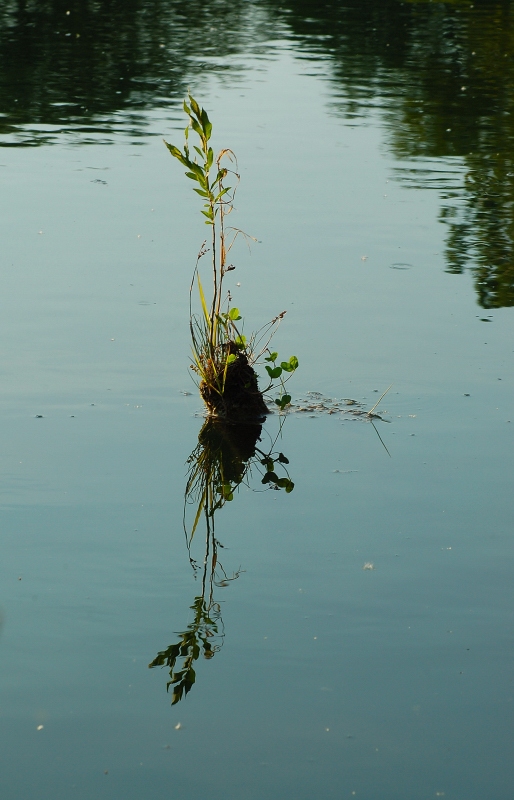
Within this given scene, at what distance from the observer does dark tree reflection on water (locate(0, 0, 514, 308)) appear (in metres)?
10.9

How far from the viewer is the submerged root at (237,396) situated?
6.07 m

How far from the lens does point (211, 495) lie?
527cm

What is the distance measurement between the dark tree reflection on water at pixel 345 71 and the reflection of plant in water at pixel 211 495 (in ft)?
9.27

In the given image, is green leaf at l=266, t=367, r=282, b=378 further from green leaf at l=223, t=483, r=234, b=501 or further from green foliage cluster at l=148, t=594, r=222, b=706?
green foliage cluster at l=148, t=594, r=222, b=706

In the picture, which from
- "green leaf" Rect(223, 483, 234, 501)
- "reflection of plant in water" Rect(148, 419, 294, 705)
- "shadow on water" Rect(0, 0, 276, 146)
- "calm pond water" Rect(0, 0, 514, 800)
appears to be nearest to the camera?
"calm pond water" Rect(0, 0, 514, 800)

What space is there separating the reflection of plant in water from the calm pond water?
0.07ft

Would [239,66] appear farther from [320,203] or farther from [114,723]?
[114,723]

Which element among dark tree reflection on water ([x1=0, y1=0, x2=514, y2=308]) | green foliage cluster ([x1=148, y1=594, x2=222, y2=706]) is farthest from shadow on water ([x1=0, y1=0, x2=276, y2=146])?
green foliage cluster ([x1=148, y1=594, x2=222, y2=706])

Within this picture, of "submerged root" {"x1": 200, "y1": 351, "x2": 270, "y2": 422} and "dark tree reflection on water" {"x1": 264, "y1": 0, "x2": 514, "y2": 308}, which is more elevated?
"submerged root" {"x1": 200, "y1": 351, "x2": 270, "y2": 422}

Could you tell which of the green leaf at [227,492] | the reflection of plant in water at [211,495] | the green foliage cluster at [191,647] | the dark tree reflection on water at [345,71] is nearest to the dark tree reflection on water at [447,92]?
the dark tree reflection on water at [345,71]

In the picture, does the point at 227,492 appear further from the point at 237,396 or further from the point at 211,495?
the point at 237,396

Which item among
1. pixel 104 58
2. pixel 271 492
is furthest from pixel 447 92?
pixel 271 492

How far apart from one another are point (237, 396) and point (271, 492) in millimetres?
944

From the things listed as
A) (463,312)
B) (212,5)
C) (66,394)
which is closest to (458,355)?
(463,312)
